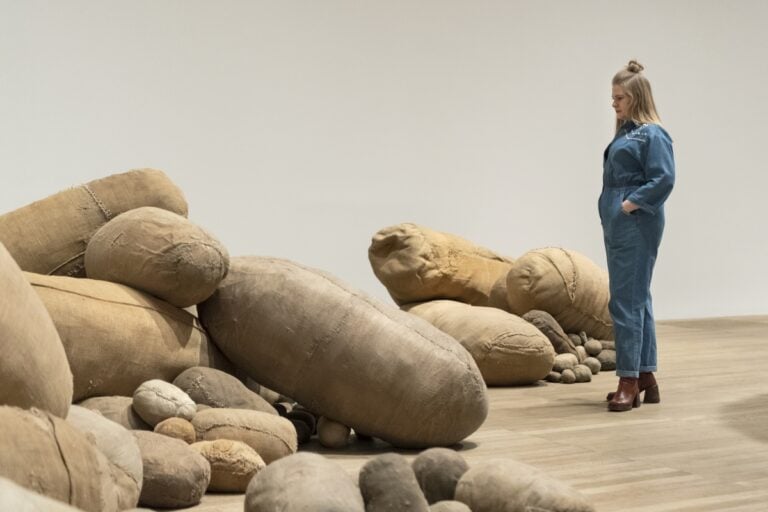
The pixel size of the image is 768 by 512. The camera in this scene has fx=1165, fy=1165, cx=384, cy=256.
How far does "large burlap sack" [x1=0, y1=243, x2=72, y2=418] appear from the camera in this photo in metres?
2.34

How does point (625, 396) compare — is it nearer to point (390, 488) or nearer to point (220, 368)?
point (220, 368)

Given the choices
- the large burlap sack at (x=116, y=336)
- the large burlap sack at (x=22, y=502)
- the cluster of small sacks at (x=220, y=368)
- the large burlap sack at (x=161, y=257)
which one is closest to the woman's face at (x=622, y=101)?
the cluster of small sacks at (x=220, y=368)

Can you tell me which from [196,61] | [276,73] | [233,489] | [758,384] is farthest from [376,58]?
[233,489]

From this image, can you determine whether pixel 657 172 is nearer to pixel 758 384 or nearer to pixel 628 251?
pixel 628 251

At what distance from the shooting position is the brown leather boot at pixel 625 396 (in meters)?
4.99

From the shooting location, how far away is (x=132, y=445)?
2.88 metres

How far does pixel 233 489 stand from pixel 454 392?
0.95m

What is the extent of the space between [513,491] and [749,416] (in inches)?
93.7

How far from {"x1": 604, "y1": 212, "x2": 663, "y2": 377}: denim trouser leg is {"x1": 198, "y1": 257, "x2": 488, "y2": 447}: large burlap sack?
1149 millimetres

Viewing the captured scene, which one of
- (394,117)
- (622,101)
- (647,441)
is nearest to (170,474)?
(647,441)

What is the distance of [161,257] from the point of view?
4086mm

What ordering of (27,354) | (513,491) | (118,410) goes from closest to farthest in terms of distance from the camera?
(27,354) → (513,491) → (118,410)

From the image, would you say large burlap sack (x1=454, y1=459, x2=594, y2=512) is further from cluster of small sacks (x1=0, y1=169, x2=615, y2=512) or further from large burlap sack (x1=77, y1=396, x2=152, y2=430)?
large burlap sack (x1=77, y1=396, x2=152, y2=430)

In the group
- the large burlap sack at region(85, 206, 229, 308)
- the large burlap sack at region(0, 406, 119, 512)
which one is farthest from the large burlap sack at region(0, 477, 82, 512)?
the large burlap sack at region(85, 206, 229, 308)
